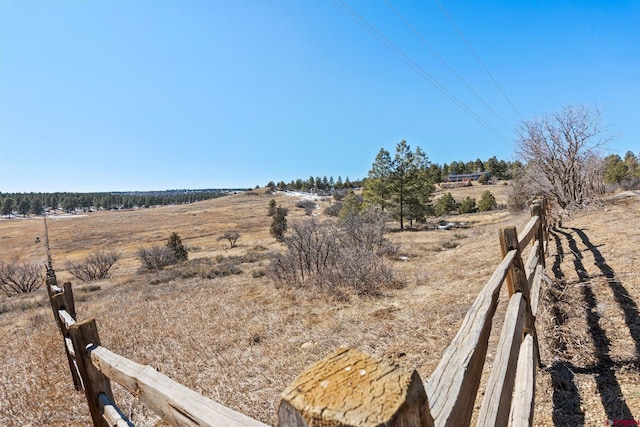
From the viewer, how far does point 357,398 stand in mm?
642

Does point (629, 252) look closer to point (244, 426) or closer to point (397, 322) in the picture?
point (397, 322)

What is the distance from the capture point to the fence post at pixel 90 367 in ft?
9.38

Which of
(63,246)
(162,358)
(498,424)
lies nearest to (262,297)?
(162,358)

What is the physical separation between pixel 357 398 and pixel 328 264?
975 centimetres

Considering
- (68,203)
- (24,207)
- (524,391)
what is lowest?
(524,391)

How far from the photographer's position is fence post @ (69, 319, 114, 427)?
113 inches

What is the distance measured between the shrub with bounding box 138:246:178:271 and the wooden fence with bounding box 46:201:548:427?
62.5 feet

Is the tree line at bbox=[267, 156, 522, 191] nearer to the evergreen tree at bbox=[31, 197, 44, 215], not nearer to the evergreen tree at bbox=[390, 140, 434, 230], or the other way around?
the evergreen tree at bbox=[390, 140, 434, 230]

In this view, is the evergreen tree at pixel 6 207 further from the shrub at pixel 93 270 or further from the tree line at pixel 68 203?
the shrub at pixel 93 270

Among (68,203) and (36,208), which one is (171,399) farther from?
(68,203)

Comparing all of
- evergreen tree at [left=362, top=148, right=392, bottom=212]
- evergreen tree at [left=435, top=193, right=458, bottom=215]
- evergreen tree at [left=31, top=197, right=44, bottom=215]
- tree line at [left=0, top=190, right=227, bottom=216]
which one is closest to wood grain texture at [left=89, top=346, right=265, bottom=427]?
evergreen tree at [left=362, top=148, right=392, bottom=212]

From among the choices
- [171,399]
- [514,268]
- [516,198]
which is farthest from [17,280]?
[516,198]

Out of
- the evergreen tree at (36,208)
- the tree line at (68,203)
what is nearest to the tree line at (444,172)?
the tree line at (68,203)

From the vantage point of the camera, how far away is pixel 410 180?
2964 cm
